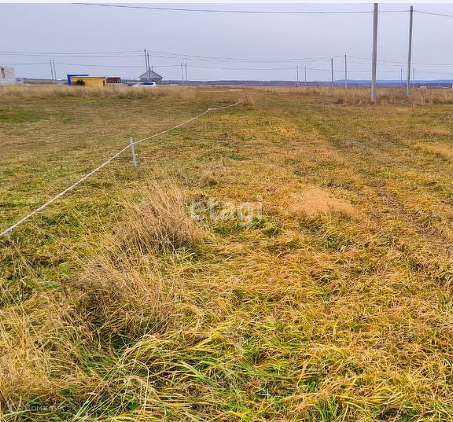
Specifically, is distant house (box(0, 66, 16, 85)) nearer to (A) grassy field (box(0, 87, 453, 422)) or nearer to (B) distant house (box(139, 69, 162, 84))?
(B) distant house (box(139, 69, 162, 84))

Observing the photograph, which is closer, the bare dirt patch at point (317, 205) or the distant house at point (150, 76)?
the bare dirt patch at point (317, 205)

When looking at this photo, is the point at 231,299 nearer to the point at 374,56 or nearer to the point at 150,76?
the point at 374,56

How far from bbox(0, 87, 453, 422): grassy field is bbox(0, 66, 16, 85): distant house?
50858 mm

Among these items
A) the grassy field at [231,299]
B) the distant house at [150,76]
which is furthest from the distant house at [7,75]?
the grassy field at [231,299]

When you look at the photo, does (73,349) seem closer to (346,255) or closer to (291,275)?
(291,275)

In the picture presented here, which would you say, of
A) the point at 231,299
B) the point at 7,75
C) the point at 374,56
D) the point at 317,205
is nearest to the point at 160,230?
the point at 231,299

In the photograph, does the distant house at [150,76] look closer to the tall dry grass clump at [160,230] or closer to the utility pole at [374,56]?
the utility pole at [374,56]

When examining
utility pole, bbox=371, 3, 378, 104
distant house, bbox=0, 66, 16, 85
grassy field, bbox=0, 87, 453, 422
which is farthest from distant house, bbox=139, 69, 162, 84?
grassy field, bbox=0, 87, 453, 422

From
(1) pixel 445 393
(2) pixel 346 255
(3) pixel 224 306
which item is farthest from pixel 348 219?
(1) pixel 445 393

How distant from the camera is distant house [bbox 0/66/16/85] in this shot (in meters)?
46.0

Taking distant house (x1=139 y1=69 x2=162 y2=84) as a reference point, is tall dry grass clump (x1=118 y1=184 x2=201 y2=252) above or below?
below

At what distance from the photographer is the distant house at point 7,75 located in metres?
46.0

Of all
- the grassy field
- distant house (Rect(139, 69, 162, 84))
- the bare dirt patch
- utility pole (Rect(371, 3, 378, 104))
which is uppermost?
distant house (Rect(139, 69, 162, 84))

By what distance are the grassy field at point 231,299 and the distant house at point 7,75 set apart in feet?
167
